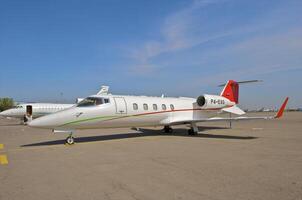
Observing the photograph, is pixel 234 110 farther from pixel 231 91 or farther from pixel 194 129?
pixel 194 129

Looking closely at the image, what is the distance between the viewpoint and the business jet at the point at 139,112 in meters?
12.6

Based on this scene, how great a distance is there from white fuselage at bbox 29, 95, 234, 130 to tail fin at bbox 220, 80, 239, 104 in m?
0.69

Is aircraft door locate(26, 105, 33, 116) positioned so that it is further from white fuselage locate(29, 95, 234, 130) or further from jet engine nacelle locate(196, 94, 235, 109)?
jet engine nacelle locate(196, 94, 235, 109)

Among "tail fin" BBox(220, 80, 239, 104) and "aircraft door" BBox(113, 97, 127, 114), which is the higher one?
"tail fin" BBox(220, 80, 239, 104)

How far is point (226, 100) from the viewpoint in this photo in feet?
64.3

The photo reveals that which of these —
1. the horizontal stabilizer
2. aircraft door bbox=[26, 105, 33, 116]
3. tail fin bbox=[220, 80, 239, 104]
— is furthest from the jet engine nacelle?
aircraft door bbox=[26, 105, 33, 116]

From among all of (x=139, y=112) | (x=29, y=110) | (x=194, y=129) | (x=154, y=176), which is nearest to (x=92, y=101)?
(x=139, y=112)

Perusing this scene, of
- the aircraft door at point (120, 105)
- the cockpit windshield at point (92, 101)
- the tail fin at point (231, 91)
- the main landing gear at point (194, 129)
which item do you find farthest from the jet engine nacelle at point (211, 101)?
the cockpit windshield at point (92, 101)

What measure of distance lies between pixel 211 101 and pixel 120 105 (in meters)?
6.80

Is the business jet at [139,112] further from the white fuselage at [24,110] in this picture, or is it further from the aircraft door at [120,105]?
the white fuselage at [24,110]

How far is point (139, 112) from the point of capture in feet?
50.8

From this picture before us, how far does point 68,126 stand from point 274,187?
9542 mm

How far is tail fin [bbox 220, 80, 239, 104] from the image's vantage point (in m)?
20.2

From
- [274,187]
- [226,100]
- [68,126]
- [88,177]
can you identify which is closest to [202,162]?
[274,187]
